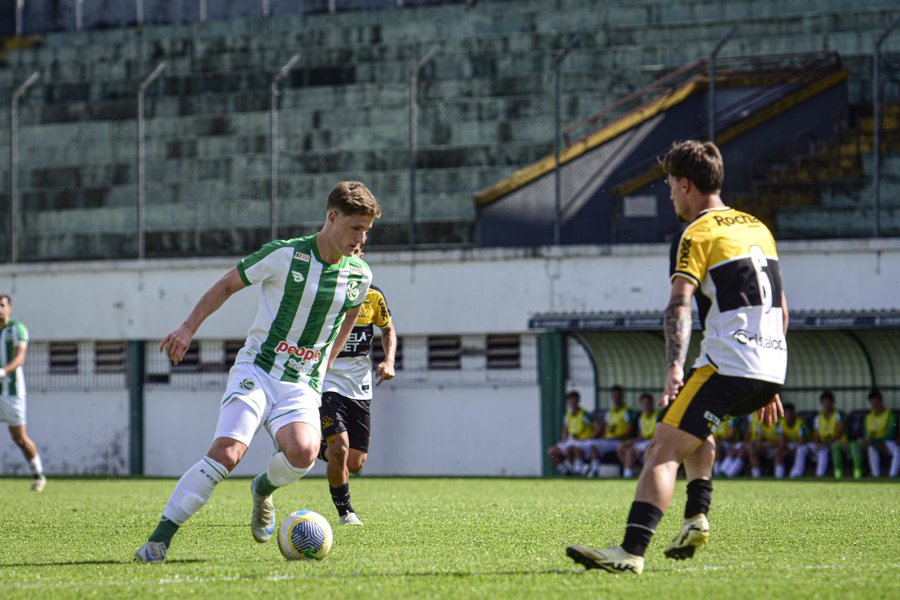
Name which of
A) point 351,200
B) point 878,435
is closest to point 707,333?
point 351,200

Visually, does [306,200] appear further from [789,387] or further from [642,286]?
[789,387]

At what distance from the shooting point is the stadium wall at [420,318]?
790 inches

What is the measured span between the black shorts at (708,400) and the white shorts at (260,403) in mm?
1974

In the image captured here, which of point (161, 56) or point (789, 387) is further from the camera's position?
point (161, 56)

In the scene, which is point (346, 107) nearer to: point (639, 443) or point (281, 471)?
point (639, 443)

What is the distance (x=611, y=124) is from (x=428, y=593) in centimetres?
1760

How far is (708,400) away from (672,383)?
35 cm

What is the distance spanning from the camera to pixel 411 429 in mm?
22141

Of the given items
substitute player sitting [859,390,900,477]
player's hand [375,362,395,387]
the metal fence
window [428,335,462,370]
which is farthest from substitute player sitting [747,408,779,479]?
player's hand [375,362,395,387]

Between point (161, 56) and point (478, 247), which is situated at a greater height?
point (161, 56)

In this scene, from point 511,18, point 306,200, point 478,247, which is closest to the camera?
point 478,247

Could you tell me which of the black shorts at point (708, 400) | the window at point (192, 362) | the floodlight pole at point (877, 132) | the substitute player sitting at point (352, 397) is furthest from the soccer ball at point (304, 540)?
the window at point (192, 362)

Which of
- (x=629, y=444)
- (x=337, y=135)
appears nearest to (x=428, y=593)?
(x=629, y=444)

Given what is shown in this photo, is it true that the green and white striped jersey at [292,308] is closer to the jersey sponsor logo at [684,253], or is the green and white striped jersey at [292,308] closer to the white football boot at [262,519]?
the white football boot at [262,519]
